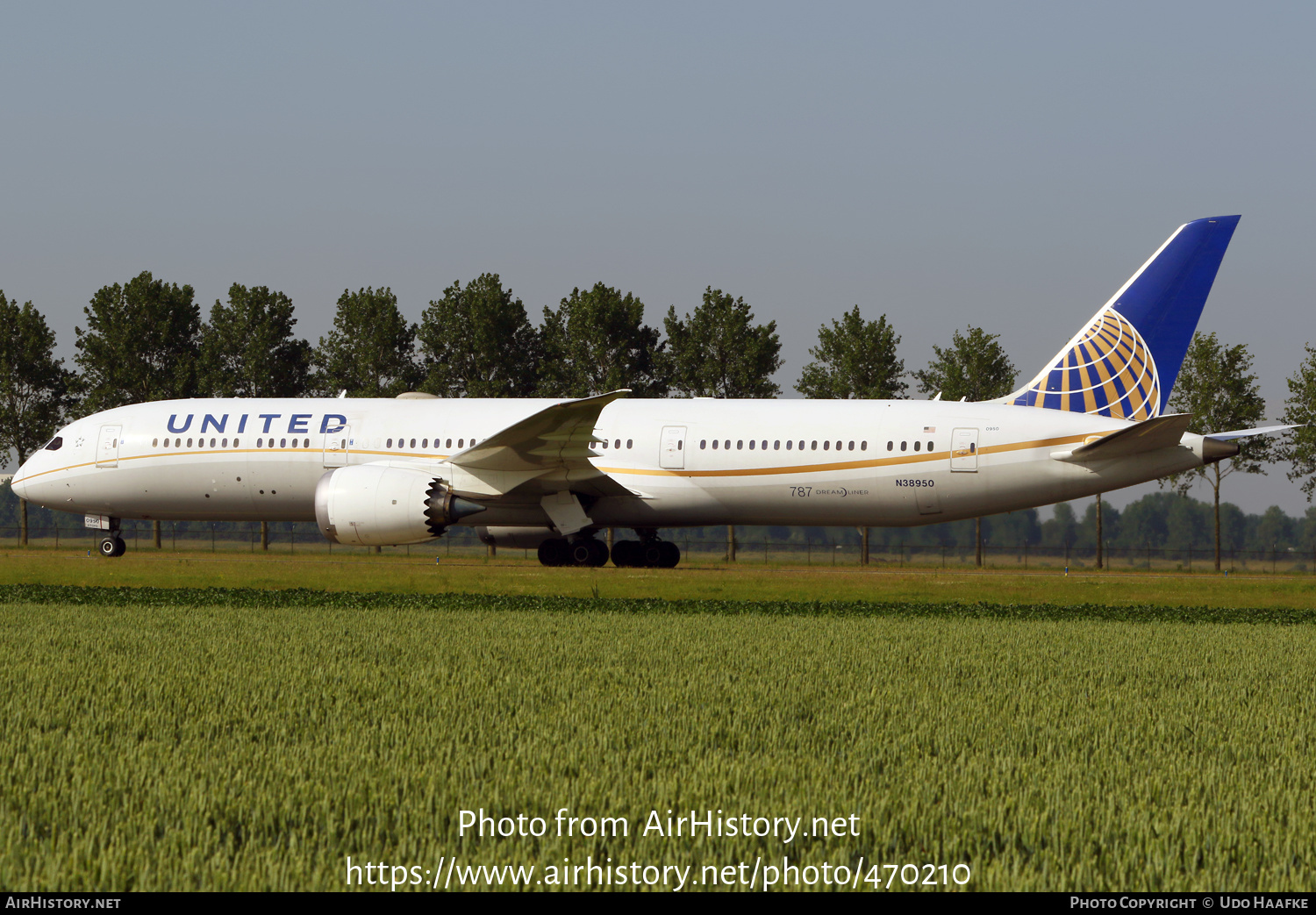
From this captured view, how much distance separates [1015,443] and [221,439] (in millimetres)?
17384

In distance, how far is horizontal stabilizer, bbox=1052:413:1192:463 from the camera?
24391 mm

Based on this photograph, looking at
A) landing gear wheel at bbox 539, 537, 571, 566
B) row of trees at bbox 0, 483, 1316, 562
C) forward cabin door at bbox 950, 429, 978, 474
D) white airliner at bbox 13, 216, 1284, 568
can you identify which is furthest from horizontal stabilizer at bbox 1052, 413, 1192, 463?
row of trees at bbox 0, 483, 1316, 562

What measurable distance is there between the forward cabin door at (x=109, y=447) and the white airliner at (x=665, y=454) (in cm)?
5

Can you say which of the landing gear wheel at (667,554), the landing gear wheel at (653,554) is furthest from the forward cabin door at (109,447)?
the landing gear wheel at (667,554)

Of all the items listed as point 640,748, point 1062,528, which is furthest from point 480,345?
point 1062,528

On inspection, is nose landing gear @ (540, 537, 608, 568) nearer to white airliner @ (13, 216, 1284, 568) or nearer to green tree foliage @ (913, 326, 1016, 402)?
white airliner @ (13, 216, 1284, 568)

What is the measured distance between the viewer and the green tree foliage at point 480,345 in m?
50.4

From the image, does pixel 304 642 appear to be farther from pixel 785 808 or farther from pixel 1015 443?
pixel 1015 443

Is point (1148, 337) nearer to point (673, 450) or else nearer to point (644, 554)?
point (673, 450)

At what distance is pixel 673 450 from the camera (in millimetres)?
27609

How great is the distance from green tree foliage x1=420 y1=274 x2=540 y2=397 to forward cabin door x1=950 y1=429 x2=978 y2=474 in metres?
25.6

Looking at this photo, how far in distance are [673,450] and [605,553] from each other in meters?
2.94

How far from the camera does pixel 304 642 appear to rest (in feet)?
44.1
